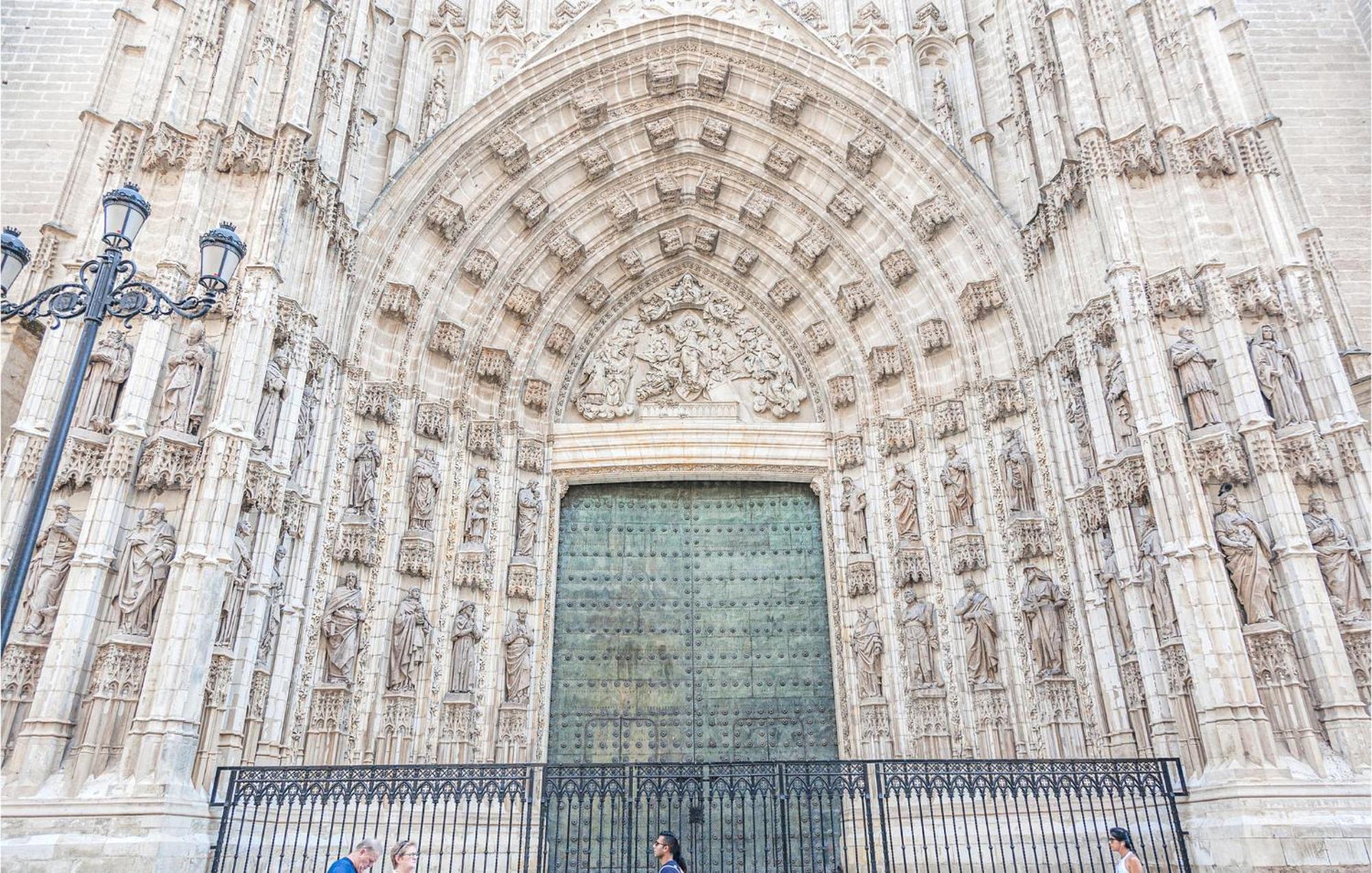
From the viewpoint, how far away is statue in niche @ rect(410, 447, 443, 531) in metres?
9.76

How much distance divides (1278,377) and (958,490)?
3.20 metres

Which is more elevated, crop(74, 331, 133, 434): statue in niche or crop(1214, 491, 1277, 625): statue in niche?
crop(74, 331, 133, 434): statue in niche

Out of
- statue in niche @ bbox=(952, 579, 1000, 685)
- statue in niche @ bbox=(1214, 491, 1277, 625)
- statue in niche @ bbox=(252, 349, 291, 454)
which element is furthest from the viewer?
statue in niche @ bbox=(952, 579, 1000, 685)

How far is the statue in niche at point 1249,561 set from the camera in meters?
7.09

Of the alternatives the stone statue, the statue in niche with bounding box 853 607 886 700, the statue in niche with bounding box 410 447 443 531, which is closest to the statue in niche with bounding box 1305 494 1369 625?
the stone statue

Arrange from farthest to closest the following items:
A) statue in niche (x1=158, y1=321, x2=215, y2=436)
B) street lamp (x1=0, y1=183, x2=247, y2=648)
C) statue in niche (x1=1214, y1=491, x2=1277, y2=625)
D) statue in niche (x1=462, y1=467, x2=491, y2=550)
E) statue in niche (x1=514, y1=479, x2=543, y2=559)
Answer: statue in niche (x1=514, y1=479, x2=543, y2=559) → statue in niche (x1=462, y1=467, x2=491, y2=550) → statue in niche (x1=158, y1=321, x2=215, y2=436) → statue in niche (x1=1214, y1=491, x2=1277, y2=625) → street lamp (x1=0, y1=183, x2=247, y2=648)

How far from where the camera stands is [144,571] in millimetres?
7055

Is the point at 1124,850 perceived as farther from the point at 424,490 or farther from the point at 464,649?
the point at 424,490

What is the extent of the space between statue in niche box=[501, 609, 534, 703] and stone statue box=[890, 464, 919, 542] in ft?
14.1

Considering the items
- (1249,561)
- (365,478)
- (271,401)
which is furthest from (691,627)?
(1249,561)

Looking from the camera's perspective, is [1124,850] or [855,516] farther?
[855,516]

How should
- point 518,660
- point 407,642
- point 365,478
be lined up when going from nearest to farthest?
point 407,642, point 365,478, point 518,660

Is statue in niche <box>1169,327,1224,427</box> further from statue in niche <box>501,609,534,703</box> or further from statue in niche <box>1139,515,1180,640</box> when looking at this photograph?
statue in niche <box>501,609,534,703</box>

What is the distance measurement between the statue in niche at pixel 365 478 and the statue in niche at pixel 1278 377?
27.4 ft
